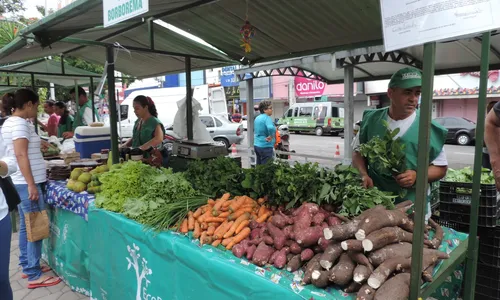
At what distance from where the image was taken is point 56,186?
388 centimetres

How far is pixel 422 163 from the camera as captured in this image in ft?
4.57

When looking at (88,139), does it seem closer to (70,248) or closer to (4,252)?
(70,248)

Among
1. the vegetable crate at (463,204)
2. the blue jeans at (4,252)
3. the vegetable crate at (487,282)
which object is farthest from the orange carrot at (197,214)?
the vegetable crate at (487,282)

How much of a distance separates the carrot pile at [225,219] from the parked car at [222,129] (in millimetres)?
12964

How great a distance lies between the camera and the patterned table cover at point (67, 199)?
3.40m

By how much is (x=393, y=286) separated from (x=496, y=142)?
2462 mm

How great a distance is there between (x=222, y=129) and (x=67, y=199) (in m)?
12.2

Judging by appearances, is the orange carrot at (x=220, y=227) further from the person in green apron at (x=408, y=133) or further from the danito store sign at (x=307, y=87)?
the danito store sign at (x=307, y=87)

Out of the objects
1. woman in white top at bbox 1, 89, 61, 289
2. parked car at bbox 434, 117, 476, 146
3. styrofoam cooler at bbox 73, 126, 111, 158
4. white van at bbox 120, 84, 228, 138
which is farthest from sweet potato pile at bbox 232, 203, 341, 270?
parked car at bbox 434, 117, 476, 146

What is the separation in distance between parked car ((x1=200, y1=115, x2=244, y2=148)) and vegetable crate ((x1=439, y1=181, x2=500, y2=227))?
12900 mm

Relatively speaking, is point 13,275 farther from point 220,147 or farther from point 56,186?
point 220,147

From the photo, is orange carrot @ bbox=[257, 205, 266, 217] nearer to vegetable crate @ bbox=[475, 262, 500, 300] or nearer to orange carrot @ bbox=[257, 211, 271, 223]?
orange carrot @ bbox=[257, 211, 271, 223]

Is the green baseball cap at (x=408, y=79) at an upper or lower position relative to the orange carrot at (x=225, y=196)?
upper

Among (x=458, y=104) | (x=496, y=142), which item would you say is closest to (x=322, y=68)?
(x=496, y=142)
